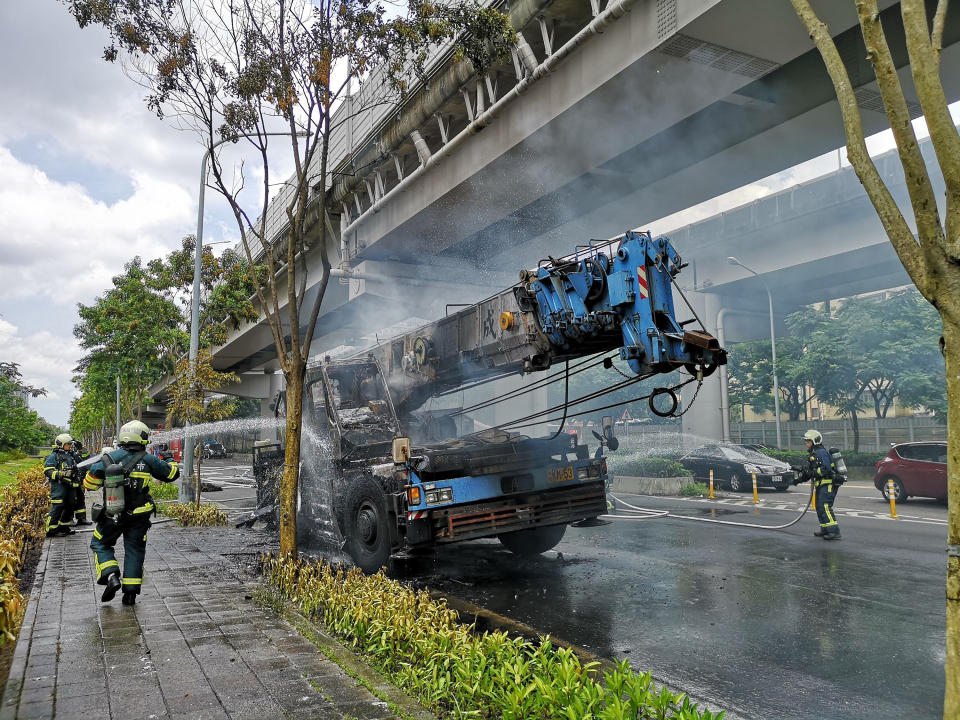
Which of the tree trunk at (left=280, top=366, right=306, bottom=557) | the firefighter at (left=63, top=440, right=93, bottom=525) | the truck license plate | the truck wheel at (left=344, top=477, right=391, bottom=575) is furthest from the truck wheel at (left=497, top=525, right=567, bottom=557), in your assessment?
the firefighter at (left=63, top=440, right=93, bottom=525)

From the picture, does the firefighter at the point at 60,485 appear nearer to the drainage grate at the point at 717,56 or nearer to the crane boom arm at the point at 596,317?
the crane boom arm at the point at 596,317

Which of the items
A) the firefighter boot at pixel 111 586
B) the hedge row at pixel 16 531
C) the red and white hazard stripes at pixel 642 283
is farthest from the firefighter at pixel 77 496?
the red and white hazard stripes at pixel 642 283

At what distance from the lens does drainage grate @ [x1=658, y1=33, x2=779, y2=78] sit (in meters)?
8.64

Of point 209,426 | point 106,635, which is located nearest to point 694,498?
point 209,426

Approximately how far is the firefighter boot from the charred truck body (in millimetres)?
2375

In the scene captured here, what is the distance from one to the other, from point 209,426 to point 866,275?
2182 cm

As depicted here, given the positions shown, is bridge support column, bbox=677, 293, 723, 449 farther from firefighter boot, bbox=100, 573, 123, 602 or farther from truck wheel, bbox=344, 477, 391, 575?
firefighter boot, bbox=100, 573, 123, 602

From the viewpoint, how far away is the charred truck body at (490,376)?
568 cm

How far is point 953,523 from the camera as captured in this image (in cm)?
260

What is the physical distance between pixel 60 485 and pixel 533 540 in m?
7.11

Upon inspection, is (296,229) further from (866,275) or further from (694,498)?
(866,275)

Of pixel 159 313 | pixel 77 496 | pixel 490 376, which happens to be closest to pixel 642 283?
pixel 490 376

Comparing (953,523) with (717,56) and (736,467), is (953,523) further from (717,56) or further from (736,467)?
(736,467)

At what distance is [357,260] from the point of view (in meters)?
18.3
